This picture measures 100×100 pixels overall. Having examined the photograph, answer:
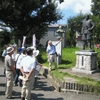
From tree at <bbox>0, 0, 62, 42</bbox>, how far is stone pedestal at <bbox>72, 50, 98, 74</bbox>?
14712mm

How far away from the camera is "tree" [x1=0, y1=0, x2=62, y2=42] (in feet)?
79.3

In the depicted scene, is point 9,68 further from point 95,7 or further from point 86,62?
point 95,7

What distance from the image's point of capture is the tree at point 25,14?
Answer: 24.2 meters

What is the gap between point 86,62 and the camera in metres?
10.8

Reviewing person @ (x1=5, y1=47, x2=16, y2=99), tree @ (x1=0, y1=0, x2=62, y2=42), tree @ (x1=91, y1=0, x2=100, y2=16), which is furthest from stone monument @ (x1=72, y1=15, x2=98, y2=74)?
tree @ (x1=91, y1=0, x2=100, y2=16)

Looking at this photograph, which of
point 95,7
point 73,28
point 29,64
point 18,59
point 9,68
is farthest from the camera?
point 73,28

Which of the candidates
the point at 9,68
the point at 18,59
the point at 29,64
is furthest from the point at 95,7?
the point at 29,64

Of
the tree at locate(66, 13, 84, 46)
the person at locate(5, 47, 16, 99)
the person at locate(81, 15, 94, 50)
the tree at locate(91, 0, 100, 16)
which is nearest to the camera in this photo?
the person at locate(5, 47, 16, 99)

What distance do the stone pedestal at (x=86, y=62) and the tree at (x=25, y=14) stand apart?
1471cm

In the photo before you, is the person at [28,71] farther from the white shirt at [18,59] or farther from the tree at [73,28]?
the tree at [73,28]

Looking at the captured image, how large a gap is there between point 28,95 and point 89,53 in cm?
537

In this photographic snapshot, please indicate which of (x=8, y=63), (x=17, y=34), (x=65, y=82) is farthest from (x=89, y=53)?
(x=17, y=34)

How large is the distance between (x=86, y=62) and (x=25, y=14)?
16431 millimetres

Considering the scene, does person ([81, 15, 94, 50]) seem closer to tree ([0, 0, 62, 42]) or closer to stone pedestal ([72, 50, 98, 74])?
stone pedestal ([72, 50, 98, 74])
